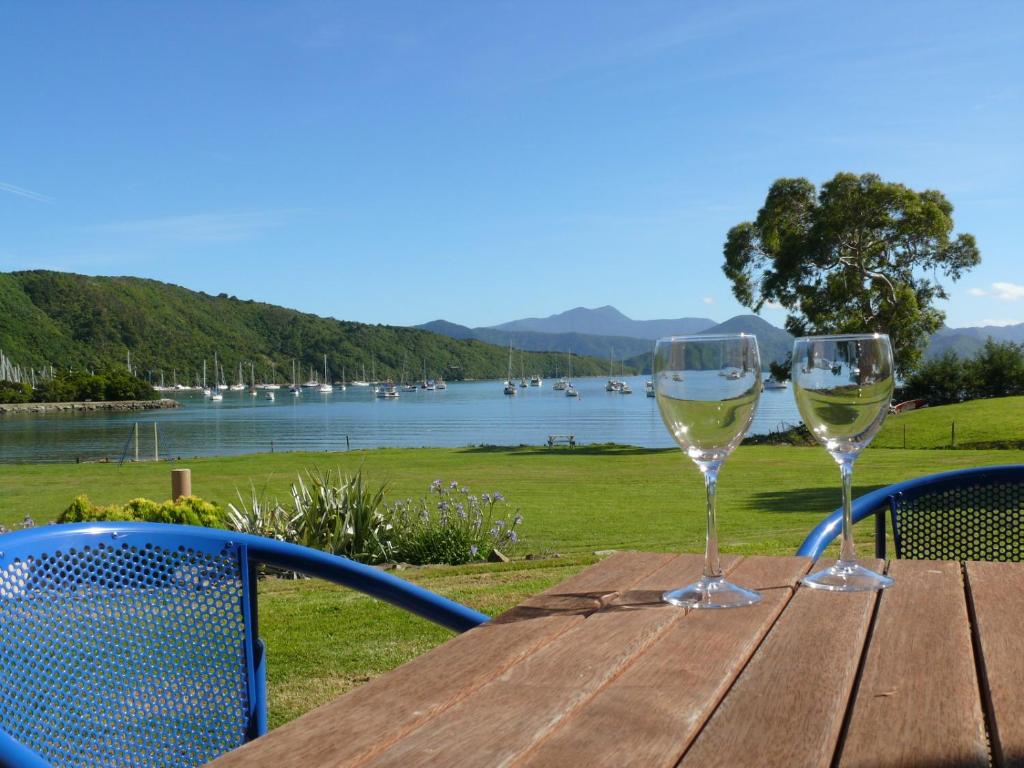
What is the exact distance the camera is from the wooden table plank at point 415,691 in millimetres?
842

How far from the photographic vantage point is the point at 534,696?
3.29 feet

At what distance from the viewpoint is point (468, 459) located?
91.7 ft

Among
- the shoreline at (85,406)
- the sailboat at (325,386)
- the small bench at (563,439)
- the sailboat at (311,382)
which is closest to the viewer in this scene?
the small bench at (563,439)

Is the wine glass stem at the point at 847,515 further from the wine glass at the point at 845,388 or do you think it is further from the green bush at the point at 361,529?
the green bush at the point at 361,529

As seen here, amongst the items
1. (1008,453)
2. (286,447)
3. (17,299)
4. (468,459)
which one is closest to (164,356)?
(17,299)

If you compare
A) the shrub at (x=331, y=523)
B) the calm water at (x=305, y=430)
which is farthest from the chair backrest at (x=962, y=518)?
the calm water at (x=305, y=430)

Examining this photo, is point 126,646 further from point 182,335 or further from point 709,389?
point 182,335

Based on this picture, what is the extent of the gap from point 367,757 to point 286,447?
53.5 metres

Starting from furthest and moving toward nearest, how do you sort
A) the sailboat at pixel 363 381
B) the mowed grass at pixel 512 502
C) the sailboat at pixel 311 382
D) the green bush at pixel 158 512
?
the sailboat at pixel 363 381, the sailboat at pixel 311 382, the green bush at pixel 158 512, the mowed grass at pixel 512 502

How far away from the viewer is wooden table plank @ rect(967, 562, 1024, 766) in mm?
859

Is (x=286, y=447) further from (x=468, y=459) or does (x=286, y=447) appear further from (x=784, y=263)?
(x=784, y=263)

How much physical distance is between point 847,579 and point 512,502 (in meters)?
14.5

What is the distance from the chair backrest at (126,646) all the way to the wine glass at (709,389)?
1081 millimetres

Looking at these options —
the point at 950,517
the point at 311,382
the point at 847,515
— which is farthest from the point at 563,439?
the point at 311,382
